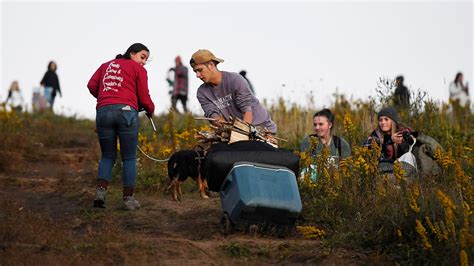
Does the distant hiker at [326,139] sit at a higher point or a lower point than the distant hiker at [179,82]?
lower

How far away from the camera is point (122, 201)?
9.59 m

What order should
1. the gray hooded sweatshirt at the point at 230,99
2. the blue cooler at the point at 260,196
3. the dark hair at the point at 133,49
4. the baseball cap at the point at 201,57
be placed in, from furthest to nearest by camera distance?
the dark hair at the point at 133,49 → the gray hooded sweatshirt at the point at 230,99 → the baseball cap at the point at 201,57 → the blue cooler at the point at 260,196

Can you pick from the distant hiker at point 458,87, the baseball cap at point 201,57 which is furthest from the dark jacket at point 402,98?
the distant hiker at point 458,87

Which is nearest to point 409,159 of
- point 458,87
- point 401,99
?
point 401,99

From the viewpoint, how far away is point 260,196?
7.01 m

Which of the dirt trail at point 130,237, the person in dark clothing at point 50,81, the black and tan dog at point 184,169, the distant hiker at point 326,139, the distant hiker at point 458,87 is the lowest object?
the dirt trail at point 130,237

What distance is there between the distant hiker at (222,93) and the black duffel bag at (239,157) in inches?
29.7

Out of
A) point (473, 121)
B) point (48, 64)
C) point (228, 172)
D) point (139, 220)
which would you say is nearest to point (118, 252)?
point (228, 172)

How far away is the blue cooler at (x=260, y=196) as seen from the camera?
23.0ft

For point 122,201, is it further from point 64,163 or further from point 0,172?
point 64,163

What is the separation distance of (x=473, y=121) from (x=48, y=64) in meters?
11.9

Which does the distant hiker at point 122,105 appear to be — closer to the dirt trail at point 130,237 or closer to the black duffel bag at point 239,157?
the dirt trail at point 130,237

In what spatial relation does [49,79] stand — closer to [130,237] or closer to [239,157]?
[239,157]

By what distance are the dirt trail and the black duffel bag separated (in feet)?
1.79
